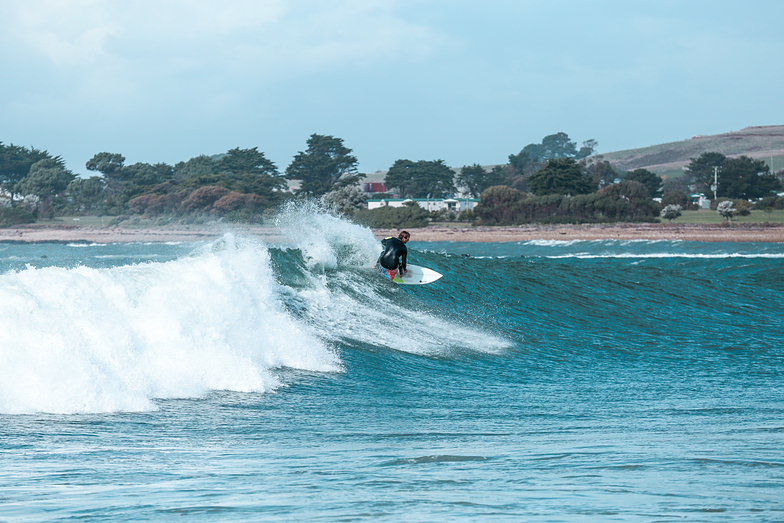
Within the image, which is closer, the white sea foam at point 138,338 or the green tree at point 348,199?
the white sea foam at point 138,338

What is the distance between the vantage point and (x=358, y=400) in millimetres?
8570

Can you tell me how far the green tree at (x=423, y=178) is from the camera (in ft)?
395

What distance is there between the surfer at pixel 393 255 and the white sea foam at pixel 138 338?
3904 millimetres

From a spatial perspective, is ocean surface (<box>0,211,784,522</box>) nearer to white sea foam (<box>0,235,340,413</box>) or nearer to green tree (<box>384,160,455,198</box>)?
white sea foam (<box>0,235,340,413</box>)

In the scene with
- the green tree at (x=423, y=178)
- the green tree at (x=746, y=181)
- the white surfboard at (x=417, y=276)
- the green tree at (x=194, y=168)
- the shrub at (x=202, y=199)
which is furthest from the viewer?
the green tree at (x=423, y=178)

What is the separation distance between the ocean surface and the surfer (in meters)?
0.53

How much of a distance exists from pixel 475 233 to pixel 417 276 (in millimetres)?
49374

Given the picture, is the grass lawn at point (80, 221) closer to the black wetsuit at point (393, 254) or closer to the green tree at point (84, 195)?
the green tree at point (84, 195)

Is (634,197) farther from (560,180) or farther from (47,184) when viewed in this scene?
(47,184)

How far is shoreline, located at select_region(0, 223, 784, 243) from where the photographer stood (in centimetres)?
5434

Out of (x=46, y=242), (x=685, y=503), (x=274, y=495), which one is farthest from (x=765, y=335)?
(x=46, y=242)

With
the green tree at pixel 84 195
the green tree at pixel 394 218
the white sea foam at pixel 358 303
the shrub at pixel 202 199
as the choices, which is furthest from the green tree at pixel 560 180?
the white sea foam at pixel 358 303

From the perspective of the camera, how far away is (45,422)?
21.8 feet

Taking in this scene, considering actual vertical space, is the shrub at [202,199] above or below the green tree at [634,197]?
above
